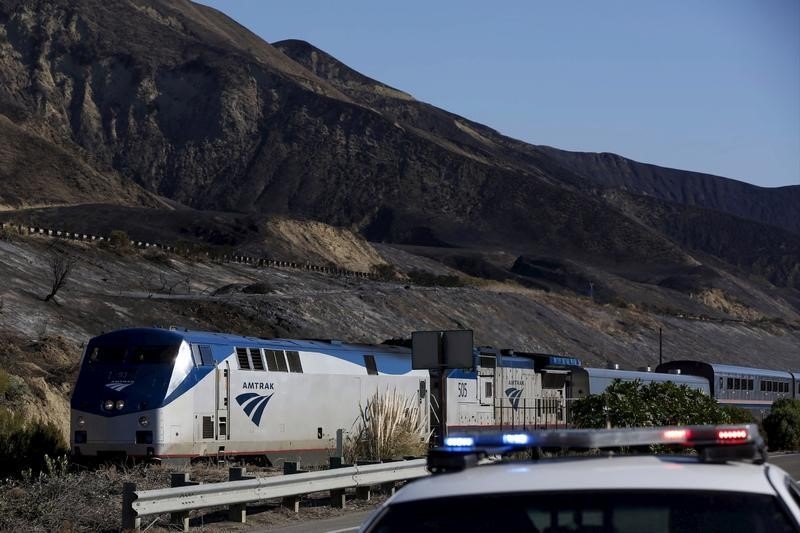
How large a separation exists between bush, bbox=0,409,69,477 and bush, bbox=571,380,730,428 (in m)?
12.4

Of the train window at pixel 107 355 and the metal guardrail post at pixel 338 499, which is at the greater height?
the train window at pixel 107 355

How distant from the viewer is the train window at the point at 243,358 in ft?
84.9

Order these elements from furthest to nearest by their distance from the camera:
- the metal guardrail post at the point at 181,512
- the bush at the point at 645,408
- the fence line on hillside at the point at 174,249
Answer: the fence line on hillside at the point at 174,249, the bush at the point at 645,408, the metal guardrail post at the point at 181,512

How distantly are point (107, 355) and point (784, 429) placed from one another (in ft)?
89.6

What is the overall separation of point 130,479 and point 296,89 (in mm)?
162366

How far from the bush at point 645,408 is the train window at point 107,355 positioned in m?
11.3

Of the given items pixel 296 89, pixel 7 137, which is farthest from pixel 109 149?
pixel 7 137

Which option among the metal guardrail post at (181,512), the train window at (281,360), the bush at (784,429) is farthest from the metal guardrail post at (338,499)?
the bush at (784,429)

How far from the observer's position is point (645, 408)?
99.5 ft

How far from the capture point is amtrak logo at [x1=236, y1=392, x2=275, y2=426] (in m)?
25.7

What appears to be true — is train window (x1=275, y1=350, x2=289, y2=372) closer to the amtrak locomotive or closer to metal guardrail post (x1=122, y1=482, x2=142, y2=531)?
the amtrak locomotive

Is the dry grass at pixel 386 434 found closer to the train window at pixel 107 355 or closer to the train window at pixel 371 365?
the train window at pixel 371 365

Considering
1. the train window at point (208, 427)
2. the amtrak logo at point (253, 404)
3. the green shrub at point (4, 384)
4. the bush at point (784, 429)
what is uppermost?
the green shrub at point (4, 384)

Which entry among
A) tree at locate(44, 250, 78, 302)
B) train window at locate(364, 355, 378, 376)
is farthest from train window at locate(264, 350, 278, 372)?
tree at locate(44, 250, 78, 302)
